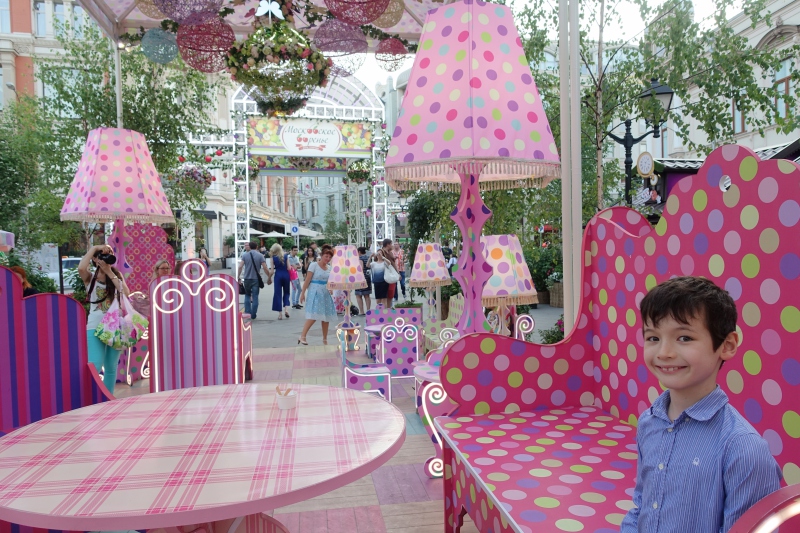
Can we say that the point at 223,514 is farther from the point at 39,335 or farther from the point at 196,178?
the point at 196,178

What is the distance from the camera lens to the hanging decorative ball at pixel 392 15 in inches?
211

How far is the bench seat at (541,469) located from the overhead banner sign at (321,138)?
540 inches

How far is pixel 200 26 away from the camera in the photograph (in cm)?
486

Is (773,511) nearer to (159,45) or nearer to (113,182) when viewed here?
(113,182)

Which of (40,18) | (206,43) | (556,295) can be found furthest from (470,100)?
(40,18)

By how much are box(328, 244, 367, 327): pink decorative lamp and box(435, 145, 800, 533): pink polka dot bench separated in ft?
13.0

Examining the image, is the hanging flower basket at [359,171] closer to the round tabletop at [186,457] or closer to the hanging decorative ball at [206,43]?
the hanging decorative ball at [206,43]

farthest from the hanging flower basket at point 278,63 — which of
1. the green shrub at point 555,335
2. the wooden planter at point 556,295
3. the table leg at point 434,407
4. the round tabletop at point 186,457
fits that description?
the wooden planter at point 556,295

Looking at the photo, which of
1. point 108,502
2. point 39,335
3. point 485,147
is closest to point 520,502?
point 108,502

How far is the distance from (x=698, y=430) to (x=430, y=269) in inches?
205

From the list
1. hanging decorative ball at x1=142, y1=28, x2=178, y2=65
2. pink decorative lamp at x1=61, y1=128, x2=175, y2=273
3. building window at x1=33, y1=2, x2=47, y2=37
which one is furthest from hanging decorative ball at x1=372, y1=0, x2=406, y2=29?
building window at x1=33, y1=2, x2=47, y2=37

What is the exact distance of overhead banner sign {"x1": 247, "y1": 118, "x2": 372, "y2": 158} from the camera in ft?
50.1

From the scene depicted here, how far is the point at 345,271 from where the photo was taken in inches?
247

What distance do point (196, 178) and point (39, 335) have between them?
7553 millimetres
